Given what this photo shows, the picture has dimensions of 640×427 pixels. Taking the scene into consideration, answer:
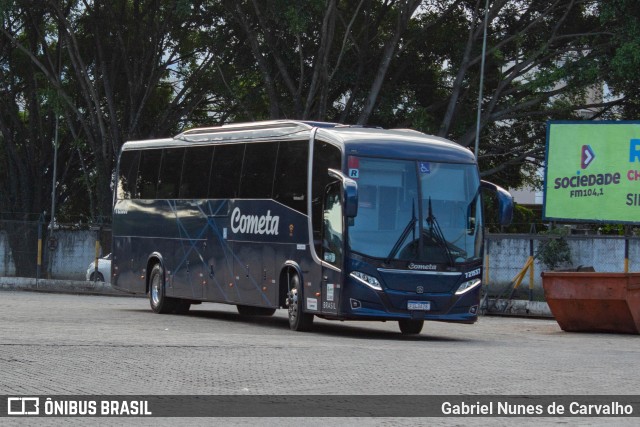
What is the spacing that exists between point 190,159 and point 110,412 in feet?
51.6

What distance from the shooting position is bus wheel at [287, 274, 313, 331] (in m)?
21.6

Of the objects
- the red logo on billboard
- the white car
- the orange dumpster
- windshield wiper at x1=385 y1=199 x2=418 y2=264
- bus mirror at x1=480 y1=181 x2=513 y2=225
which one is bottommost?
the white car

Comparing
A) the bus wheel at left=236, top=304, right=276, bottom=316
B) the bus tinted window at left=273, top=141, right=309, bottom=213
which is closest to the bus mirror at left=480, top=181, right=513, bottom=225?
the bus tinted window at left=273, top=141, right=309, bottom=213

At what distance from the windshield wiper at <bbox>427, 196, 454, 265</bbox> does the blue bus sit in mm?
22

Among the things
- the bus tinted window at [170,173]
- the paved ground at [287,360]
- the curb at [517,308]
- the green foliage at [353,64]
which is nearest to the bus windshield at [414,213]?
the paved ground at [287,360]

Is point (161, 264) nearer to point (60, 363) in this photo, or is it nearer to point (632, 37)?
point (60, 363)

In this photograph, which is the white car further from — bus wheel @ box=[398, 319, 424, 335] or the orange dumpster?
bus wheel @ box=[398, 319, 424, 335]

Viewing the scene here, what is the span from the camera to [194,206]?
2555 centimetres

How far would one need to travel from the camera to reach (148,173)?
27641mm

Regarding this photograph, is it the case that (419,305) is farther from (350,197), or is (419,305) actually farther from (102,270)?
(102,270)

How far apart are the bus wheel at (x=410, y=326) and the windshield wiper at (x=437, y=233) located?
196 centimetres

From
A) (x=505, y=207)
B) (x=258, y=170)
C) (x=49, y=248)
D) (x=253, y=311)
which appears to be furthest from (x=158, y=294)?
(x=49, y=248)

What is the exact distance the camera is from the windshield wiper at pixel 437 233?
Answer: 20.9 meters

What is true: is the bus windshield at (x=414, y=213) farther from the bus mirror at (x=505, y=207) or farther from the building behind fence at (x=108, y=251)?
the building behind fence at (x=108, y=251)
